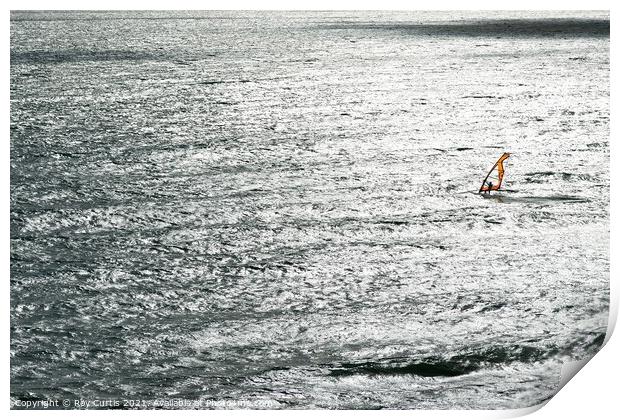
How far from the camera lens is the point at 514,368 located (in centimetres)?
284

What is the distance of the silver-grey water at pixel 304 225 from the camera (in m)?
2.82

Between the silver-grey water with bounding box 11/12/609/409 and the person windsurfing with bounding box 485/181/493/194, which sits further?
the person windsurfing with bounding box 485/181/493/194

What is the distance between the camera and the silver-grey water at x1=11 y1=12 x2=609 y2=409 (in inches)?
111

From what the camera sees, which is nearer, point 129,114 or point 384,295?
point 384,295

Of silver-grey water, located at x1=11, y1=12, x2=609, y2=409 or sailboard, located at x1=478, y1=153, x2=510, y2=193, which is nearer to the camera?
silver-grey water, located at x1=11, y1=12, x2=609, y2=409

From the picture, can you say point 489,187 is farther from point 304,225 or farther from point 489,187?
point 304,225

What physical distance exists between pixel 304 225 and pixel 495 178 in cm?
88

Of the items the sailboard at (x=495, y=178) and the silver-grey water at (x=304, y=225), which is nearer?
the silver-grey water at (x=304, y=225)

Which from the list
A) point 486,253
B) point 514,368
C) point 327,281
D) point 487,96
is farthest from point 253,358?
point 487,96

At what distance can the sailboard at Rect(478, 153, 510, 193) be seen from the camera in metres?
3.91

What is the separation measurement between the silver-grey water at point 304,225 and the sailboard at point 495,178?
37 millimetres

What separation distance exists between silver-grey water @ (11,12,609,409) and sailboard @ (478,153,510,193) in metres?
0.04

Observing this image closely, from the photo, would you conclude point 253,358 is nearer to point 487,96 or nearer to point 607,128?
point 607,128

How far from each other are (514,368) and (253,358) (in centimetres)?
71
